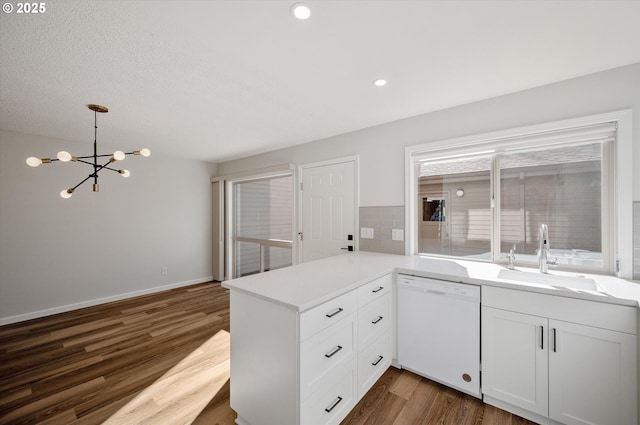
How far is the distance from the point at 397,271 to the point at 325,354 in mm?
966

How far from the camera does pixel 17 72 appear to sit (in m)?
1.81

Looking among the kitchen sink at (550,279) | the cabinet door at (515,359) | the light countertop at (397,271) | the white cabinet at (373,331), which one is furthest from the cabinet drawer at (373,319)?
the kitchen sink at (550,279)

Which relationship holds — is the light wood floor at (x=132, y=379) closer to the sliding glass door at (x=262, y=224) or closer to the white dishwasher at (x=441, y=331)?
the white dishwasher at (x=441, y=331)

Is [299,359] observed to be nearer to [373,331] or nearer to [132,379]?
[373,331]

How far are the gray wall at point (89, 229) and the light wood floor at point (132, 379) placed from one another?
45 cm

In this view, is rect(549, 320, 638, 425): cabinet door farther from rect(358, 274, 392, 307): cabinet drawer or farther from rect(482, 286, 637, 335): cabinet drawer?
rect(358, 274, 392, 307): cabinet drawer

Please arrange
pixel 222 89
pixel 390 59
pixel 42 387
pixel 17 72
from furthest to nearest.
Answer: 1. pixel 222 89
2. pixel 42 387
3. pixel 17 72
4. pixel 390 59

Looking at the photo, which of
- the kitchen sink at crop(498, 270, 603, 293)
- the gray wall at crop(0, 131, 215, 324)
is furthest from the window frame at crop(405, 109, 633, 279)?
the gray wall at crop(0, 131, 215, 324)

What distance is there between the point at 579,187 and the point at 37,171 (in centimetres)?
581

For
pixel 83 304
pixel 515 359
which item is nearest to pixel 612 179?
pixel 515 359

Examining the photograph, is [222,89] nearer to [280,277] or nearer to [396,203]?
[280,277]

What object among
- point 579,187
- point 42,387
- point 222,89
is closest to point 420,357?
point 579,187

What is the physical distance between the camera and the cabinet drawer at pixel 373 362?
1765mm

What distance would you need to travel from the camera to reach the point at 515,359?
5.41 ft
